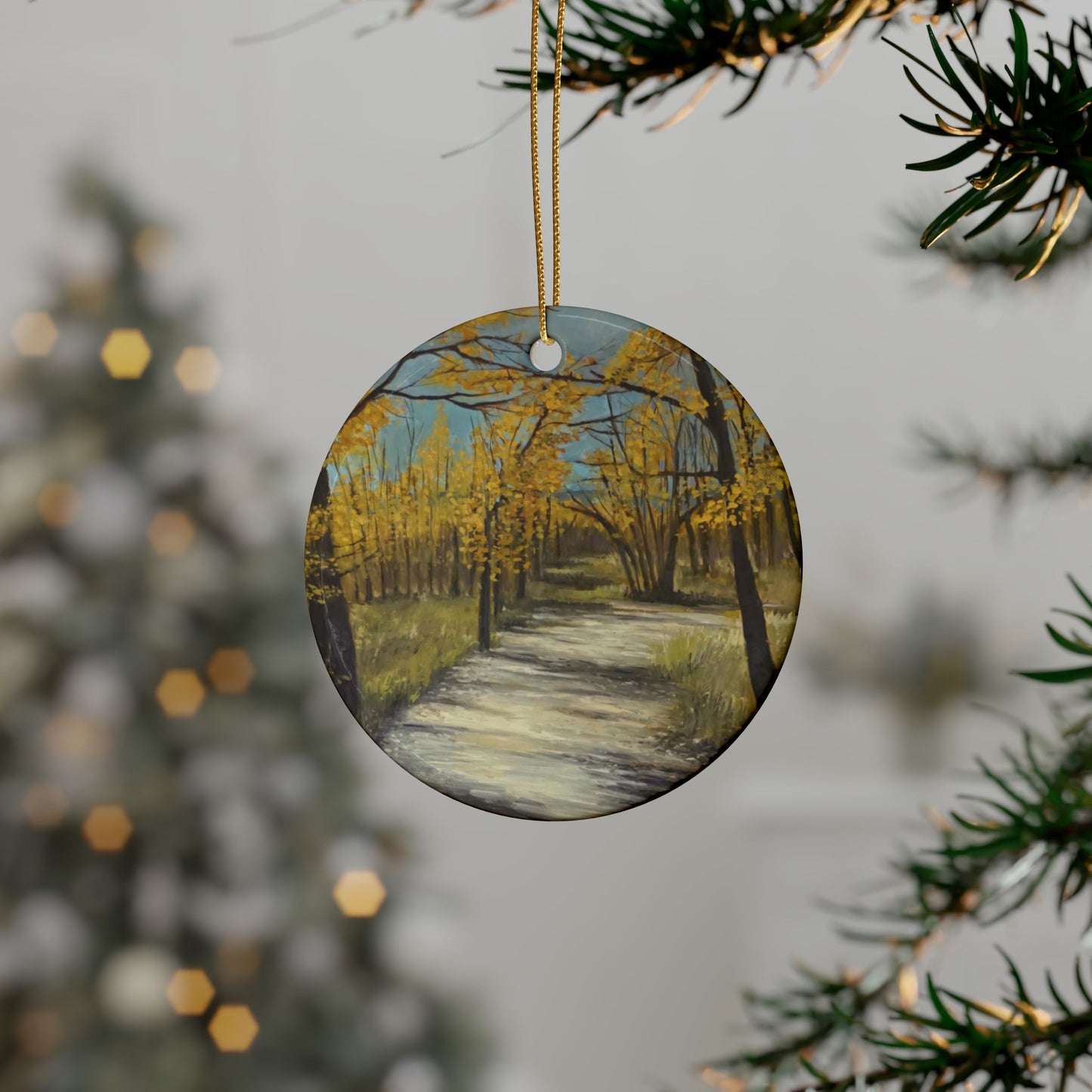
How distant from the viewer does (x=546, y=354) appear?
46 centimetres

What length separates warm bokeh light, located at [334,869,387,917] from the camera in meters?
1.01

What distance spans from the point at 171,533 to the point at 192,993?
0.45m

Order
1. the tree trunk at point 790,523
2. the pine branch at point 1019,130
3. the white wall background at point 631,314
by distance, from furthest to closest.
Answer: the white wall background at point 631,314 < the tree trunk at point 790,523 < the pine branch at point 1019,130

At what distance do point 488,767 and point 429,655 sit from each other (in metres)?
0.06

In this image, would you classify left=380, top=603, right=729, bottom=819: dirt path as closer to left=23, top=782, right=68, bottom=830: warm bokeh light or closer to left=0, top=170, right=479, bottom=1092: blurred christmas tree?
left=0, top=170, right=479, bottom=1092: blurred christmas tree

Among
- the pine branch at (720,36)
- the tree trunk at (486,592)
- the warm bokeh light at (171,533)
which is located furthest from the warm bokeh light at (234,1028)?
the pine branch at (720,36)

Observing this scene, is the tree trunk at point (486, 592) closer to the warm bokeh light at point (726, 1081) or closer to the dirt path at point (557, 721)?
the dirt path at point (557, 721)

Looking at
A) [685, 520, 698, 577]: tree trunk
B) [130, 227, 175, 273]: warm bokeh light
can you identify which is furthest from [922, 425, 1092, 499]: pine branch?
[130, 227, 175, 273]: warm bokeh light

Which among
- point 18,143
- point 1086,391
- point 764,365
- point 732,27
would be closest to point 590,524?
point 732,27

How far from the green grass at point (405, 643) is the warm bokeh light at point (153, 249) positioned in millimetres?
688

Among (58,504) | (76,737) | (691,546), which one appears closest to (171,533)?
(58,504)

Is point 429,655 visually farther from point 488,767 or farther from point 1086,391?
point 1086,391

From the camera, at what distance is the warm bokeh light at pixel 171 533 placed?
0.99m

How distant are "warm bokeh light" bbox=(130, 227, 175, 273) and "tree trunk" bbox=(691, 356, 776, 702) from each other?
0.74 meters
